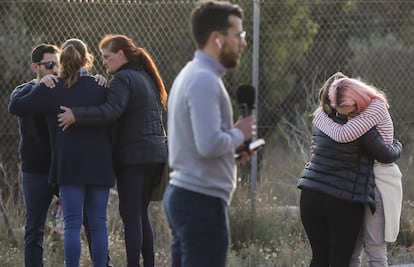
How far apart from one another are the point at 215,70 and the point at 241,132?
0.32 m

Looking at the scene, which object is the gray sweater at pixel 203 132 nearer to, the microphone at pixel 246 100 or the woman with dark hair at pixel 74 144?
the microphone at pixel 246 100

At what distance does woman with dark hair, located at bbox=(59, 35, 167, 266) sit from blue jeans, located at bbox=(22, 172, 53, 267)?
56cm

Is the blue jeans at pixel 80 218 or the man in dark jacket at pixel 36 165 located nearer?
the blue jeans at pixel 80 218

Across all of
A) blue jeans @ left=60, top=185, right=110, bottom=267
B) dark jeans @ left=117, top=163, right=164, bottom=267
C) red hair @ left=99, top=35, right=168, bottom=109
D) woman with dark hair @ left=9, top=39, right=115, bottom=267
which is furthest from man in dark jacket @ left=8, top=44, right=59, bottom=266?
dark jeans @ left=117, top=163, right=164, bottom=267

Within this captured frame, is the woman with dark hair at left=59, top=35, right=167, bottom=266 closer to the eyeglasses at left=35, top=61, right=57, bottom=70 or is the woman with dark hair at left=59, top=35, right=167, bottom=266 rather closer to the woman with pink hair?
the eyeglasses at left=35, top=61, right=57, bottom=70

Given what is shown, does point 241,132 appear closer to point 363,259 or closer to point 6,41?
point 363,259

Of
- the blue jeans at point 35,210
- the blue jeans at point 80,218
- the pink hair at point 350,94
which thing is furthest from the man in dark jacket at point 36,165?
the pink hair at point 350,94

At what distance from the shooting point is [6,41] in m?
9.25

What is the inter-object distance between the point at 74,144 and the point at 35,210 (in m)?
0.68

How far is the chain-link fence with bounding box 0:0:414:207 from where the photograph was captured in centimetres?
866

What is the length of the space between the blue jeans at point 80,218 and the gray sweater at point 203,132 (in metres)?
1.97

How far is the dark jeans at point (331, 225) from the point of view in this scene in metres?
5.88

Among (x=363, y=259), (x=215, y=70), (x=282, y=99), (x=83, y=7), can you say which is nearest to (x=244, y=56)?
(x=282, y=99)

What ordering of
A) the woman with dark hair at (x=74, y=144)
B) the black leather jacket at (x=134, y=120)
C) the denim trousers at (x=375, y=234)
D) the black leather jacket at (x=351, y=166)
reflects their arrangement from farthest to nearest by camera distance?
the black leather jacket at (x=134, y=120) < the woman with dark hair at (x=74, y=144) < the denim trousers at (x=375, y=234) < the black leather jacket at (x=351, y=166)
